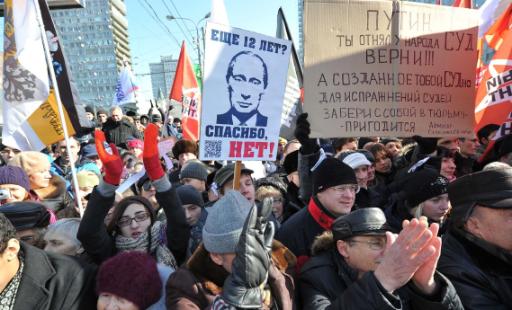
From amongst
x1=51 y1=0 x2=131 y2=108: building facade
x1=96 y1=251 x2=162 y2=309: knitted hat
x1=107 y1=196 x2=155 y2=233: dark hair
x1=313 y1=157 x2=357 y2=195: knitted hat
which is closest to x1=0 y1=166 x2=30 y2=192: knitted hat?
x1=107 y1=196 x2=155 y2=233: dark hair

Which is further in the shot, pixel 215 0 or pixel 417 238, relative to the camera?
pixel 215 0

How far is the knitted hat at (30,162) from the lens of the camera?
3918mm

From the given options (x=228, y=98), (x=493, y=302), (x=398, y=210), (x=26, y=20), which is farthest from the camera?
(x=26, y=20)

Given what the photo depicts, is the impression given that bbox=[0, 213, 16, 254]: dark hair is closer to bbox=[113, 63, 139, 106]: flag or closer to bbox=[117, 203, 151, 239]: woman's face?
bbox=[117, 203, 151, 239]: woman's face

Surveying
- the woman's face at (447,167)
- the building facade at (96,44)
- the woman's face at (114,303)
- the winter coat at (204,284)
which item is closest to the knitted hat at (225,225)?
the winter coat at (204,284)

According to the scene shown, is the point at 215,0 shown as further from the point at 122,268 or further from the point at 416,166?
the point at 416,166


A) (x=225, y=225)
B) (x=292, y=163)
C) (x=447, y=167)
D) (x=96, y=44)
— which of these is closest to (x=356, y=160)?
(x=292, y=163)

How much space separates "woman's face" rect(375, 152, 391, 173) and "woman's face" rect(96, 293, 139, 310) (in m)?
3.89

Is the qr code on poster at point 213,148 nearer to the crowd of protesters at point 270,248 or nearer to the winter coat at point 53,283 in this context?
the crowd of protesters at point 270,248

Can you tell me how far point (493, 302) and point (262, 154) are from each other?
1704 mm

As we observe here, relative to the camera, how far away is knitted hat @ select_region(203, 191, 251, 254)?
1.92 meters

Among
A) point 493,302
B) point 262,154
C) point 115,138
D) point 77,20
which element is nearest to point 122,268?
point 262,154

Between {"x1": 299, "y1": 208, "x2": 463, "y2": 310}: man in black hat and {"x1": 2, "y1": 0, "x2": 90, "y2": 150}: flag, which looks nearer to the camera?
{"x1": 299, "y1": 208, "x2": 463, "y2": 310}: man in black hat

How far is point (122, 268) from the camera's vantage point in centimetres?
206
